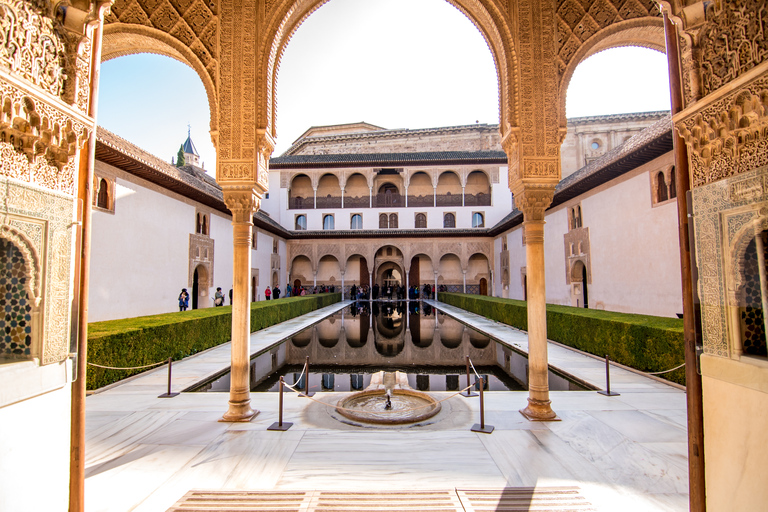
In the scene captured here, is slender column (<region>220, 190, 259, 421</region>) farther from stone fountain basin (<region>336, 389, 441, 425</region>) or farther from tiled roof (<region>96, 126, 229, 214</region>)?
tiled roof (<region>96, 126, 229, 214</region>)

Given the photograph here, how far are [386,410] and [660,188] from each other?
9.70m

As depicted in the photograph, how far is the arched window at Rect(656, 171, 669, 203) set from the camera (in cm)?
1009

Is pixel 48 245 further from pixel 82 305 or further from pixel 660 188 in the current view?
pixel 660 188

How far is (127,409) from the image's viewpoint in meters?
4.78

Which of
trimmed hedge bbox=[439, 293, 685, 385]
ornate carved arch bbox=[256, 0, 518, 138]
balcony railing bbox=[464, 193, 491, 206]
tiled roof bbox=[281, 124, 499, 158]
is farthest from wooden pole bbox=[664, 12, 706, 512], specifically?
tiled roof bbox=[281, 124, 499, 158]

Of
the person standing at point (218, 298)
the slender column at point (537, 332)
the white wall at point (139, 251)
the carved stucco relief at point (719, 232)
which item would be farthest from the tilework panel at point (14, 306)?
the person standing at point (218, 298)

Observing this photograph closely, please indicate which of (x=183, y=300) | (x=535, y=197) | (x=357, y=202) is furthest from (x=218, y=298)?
(x=357, y=202)

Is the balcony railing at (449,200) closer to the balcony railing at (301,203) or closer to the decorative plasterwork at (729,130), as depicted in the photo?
the balcony railing at (301,203)

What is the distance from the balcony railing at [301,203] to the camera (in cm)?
2819

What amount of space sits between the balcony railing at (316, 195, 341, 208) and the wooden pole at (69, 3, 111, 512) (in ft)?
85.4

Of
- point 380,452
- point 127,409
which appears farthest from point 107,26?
point 380,452

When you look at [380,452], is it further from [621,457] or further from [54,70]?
[54,70]

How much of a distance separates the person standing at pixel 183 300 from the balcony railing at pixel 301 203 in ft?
52.3

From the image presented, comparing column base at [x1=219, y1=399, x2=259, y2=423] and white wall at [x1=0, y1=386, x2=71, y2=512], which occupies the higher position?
white wall at [x1=0, y1=386, x2=71, y2=512]
